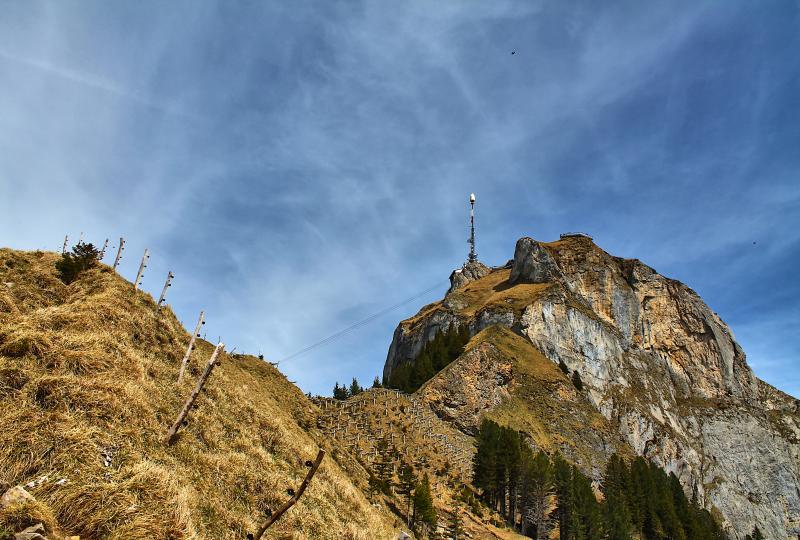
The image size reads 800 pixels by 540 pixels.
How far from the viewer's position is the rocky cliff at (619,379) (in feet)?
306

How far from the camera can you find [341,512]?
25.3m

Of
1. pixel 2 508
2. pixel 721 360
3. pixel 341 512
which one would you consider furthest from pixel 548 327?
pixel 2 508

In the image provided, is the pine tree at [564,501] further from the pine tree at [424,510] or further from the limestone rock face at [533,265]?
the limestone rock face at [533,265]

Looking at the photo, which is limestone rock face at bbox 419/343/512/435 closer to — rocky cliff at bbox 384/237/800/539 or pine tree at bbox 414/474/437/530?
rocky cliff at bbox 384/237/800/539

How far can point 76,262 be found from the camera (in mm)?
32312

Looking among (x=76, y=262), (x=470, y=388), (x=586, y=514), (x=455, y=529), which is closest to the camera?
(x=76, y=262)

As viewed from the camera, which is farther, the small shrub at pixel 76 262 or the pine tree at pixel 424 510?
the pine tree at pixel 424 510

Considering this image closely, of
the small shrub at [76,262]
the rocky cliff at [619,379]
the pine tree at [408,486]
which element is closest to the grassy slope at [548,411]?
the rocky cliff at [619,379]

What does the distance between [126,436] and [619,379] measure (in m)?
138

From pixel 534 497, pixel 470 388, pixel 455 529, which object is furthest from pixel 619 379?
pixel 455 529

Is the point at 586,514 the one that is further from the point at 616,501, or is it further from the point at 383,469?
the point at 383,469

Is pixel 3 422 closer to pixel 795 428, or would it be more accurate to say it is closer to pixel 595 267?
pixel 595 267

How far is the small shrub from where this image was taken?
104ft

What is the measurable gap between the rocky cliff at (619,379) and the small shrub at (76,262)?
6026 centimetres
